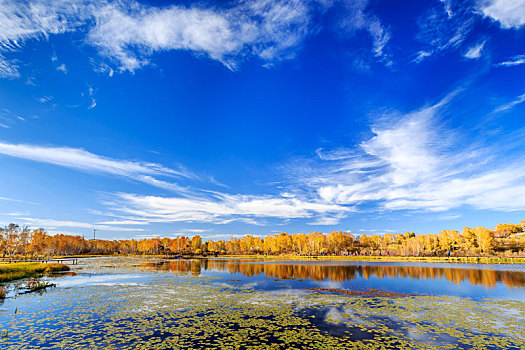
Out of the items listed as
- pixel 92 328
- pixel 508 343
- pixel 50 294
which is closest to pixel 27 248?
pixel 50 294

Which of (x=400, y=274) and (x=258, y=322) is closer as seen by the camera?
(x=258, y=322)

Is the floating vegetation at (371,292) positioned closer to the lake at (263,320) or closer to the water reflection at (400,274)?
the lake at (263,320)

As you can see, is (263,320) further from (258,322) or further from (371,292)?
(371,292)

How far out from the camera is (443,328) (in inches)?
693

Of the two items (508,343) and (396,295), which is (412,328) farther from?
(396,295)

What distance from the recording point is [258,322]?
18734mm

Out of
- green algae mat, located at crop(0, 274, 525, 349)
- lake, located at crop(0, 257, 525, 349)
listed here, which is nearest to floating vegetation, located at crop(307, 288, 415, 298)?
lake, located at crop(0, 257, 525, 349)

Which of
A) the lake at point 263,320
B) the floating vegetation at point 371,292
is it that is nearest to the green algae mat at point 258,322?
the lake at point 263,320

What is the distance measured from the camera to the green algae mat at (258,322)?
1480cm

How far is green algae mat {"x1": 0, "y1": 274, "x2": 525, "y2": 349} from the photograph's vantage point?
14.8 meters

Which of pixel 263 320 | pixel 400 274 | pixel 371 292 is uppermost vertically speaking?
pixel 263 320

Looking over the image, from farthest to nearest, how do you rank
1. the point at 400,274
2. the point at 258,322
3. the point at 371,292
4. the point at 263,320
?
the point at 400,274, the point at 371,292, the point at 263,320, the point at 258,322

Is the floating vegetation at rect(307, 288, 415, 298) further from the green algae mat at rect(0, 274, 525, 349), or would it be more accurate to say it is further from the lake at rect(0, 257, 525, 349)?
the green algae mat at rect(0, 274, 525, 349)

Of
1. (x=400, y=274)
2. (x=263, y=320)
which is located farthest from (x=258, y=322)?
(x=400, y=274)
